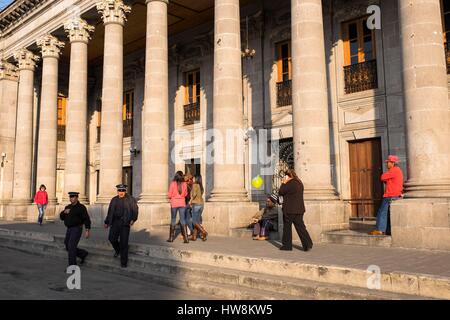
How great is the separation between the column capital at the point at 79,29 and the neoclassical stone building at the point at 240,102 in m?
0.06

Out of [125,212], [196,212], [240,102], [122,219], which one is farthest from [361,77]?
[122,219]

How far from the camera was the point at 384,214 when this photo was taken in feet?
30.5

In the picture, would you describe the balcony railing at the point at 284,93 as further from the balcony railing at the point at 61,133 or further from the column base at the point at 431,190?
the balcony railing at the point at 61,133

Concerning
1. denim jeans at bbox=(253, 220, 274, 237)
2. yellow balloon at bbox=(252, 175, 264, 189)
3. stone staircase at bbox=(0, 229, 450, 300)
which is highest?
yellow balloon at bbox=(252, 175, 264, 189)

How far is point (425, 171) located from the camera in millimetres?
8594

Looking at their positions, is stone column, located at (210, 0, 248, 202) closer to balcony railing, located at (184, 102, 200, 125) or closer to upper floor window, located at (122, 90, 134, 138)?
balcony railing, located at (184, 102, 200, 125)

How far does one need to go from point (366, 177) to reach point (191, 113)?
30.5ft

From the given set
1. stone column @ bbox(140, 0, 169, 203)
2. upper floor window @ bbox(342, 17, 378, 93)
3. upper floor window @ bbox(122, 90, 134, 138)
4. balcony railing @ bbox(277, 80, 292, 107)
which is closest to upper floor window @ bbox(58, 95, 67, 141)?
upper floor window @ bbox(122, 90, 134, 138)

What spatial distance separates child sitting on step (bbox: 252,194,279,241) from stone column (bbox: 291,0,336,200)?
124cm

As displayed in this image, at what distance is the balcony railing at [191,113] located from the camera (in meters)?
19.8

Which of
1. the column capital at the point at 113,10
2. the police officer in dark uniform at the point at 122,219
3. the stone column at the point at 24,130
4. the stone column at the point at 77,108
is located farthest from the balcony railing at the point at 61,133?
the police officer in dark uniform at the point at 122,219

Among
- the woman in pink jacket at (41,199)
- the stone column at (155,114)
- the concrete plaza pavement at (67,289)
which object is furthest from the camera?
the woman in pink jacket at (41,199)

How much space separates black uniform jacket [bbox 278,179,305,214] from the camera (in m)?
8.59
